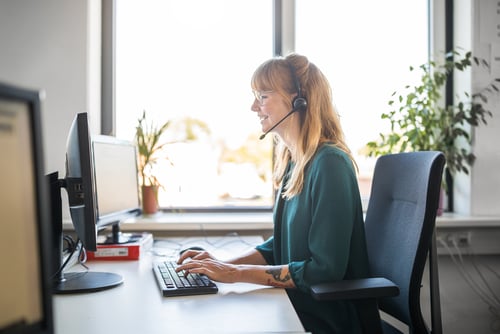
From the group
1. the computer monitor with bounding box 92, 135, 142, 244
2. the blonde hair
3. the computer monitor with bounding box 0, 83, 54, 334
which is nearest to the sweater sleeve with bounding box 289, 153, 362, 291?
the blonde hair

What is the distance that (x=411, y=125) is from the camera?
231cm

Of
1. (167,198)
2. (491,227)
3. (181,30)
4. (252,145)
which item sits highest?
(181,30)

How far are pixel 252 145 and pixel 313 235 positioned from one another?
4.32 feet

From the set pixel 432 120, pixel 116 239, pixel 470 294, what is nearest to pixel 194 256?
pixel 116 239

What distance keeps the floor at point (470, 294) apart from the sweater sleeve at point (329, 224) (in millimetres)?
1375

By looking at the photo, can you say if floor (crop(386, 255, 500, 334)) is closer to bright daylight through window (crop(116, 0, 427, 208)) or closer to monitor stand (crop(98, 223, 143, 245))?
bright daylight through window (crop(116, 0, 427, 208))

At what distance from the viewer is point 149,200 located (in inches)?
91.1

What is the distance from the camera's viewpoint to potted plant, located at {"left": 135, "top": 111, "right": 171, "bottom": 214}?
7.45 feet

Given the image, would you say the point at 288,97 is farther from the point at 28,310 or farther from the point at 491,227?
the point at 491,227

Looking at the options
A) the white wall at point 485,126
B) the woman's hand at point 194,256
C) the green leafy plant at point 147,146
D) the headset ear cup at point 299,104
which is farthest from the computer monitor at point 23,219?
the white wall at point 485,126

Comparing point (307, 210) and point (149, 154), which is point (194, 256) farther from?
point (149, 154)

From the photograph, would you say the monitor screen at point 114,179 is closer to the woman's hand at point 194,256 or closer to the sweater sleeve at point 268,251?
the woman's hand at point 194,256

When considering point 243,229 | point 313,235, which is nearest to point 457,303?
point 243,229

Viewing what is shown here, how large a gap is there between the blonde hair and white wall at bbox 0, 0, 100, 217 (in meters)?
1.10
